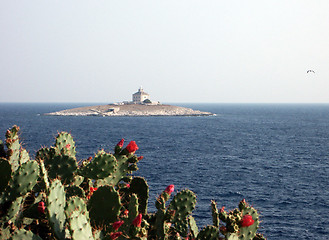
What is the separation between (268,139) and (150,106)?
91781mm

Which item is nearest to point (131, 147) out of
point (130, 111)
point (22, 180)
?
point (22, 180)

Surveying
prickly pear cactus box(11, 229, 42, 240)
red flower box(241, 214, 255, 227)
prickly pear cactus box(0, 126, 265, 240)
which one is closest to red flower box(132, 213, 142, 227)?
prickly pear cactus box(0, 126, 265, 240)

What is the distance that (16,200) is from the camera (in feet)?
12.2

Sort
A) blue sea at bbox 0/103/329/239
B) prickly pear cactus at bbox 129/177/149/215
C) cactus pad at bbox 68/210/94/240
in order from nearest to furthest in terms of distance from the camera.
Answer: cactus pad at bbox 68/210/94/240 < prickly pear cactus at bbox 129/177/149/215 < blue sea at bbox 0/103/329/239

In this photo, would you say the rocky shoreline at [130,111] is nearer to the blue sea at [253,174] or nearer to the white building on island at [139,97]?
the white building on island at [139,97]

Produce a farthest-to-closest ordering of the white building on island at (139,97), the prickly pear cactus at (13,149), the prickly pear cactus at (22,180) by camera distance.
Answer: the white building on island at (139,97) < the prickly pear cactus at (13,149) < the prickly pear cactus at (22,180)

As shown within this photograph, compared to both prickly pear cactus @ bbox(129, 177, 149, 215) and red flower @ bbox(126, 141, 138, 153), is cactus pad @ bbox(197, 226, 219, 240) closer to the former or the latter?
prickly pear cactus @ bbox(129, 177, 149, 215)

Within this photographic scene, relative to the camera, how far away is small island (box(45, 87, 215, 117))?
15638 centimetres

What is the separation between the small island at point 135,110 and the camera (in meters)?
156

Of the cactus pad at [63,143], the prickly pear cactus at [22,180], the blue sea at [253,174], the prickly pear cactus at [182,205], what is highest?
the cactus pad at [63,143]

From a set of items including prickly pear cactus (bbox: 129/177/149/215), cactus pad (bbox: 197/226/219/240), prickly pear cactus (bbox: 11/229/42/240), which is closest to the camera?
prickly pear cactus (bbox: 11/229/42/240)

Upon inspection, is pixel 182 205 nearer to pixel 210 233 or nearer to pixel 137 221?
pixel 210 233

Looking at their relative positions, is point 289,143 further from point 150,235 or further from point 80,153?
point 150,235

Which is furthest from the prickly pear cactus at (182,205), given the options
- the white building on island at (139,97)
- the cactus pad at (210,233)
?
the white building on island at (139,97)
